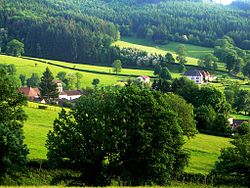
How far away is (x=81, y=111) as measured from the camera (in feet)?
133

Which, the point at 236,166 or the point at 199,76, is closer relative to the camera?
the point at 236,166

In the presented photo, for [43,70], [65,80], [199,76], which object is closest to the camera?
[65,80]

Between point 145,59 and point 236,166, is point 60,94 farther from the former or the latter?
point 236,166

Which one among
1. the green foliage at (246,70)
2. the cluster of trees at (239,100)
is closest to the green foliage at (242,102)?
the cluster of trees at (239,100)

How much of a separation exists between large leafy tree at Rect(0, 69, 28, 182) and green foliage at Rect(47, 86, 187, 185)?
2763 millimetres

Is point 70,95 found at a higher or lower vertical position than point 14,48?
lower

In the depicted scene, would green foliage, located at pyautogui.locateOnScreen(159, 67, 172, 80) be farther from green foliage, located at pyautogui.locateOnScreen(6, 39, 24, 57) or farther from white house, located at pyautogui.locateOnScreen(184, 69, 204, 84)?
green foliage, located at pyautogui.locateOnScreen(6, 39, 24, 57)

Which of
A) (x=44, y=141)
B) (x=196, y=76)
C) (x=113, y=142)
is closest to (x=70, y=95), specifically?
(x=196, y=76)

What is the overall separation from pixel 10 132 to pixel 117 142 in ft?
30.0

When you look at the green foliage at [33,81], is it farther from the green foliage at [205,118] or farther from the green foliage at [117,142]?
the green foliage at [117,142]

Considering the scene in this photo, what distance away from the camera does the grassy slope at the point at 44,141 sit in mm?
55494

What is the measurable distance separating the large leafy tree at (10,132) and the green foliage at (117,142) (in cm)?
276

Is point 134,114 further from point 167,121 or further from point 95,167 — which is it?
point 95,167

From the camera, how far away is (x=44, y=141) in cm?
5828
